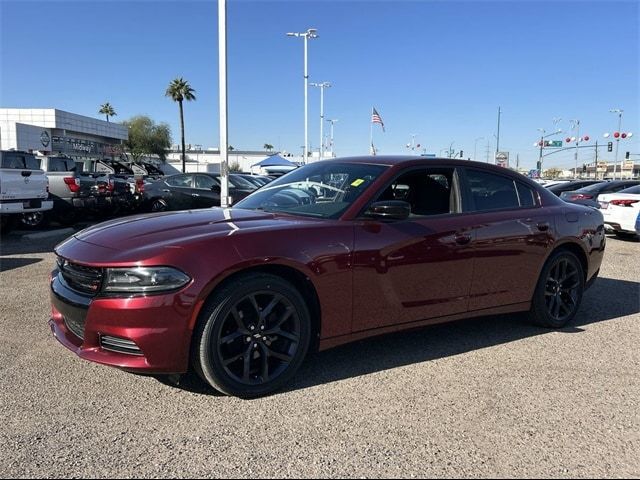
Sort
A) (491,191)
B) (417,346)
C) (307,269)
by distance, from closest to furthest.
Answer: (307,269) → (417,346) → (491,191)

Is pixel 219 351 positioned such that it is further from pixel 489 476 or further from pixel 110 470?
pixel 489 476

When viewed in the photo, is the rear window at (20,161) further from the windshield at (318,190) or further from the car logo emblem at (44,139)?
the car logo emblem at (44,139)

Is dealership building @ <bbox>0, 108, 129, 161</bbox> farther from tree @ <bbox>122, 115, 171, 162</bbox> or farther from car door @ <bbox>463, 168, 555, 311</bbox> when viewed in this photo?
car door @ <bbox>463, 168, 555, 311</bbox>

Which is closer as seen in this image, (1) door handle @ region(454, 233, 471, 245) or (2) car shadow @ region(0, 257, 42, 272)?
(1) door handle @ region(454, 233, 471, 245)

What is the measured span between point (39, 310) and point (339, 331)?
332 centimetres

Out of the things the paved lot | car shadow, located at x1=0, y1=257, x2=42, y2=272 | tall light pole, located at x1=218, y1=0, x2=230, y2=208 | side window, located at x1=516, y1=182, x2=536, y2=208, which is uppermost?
tall light pole, located at x1=218, y1=0, x2=230, y2=208

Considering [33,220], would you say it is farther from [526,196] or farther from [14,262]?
[526,196]

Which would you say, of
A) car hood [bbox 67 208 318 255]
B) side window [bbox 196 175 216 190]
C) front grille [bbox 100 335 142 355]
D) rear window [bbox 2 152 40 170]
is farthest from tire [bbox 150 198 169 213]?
front grille [bbox 100 335 142 355]

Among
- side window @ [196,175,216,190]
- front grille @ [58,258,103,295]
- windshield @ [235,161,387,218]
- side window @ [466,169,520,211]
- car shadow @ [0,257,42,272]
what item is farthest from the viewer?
side window @ [196,175,216,190]

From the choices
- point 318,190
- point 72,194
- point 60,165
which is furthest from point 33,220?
point 318,190

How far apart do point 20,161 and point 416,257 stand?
9.43 meters

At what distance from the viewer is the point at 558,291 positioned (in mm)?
4996

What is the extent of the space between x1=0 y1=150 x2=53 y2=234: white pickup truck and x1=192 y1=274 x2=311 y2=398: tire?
27.8 feet

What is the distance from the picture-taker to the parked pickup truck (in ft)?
39.4
